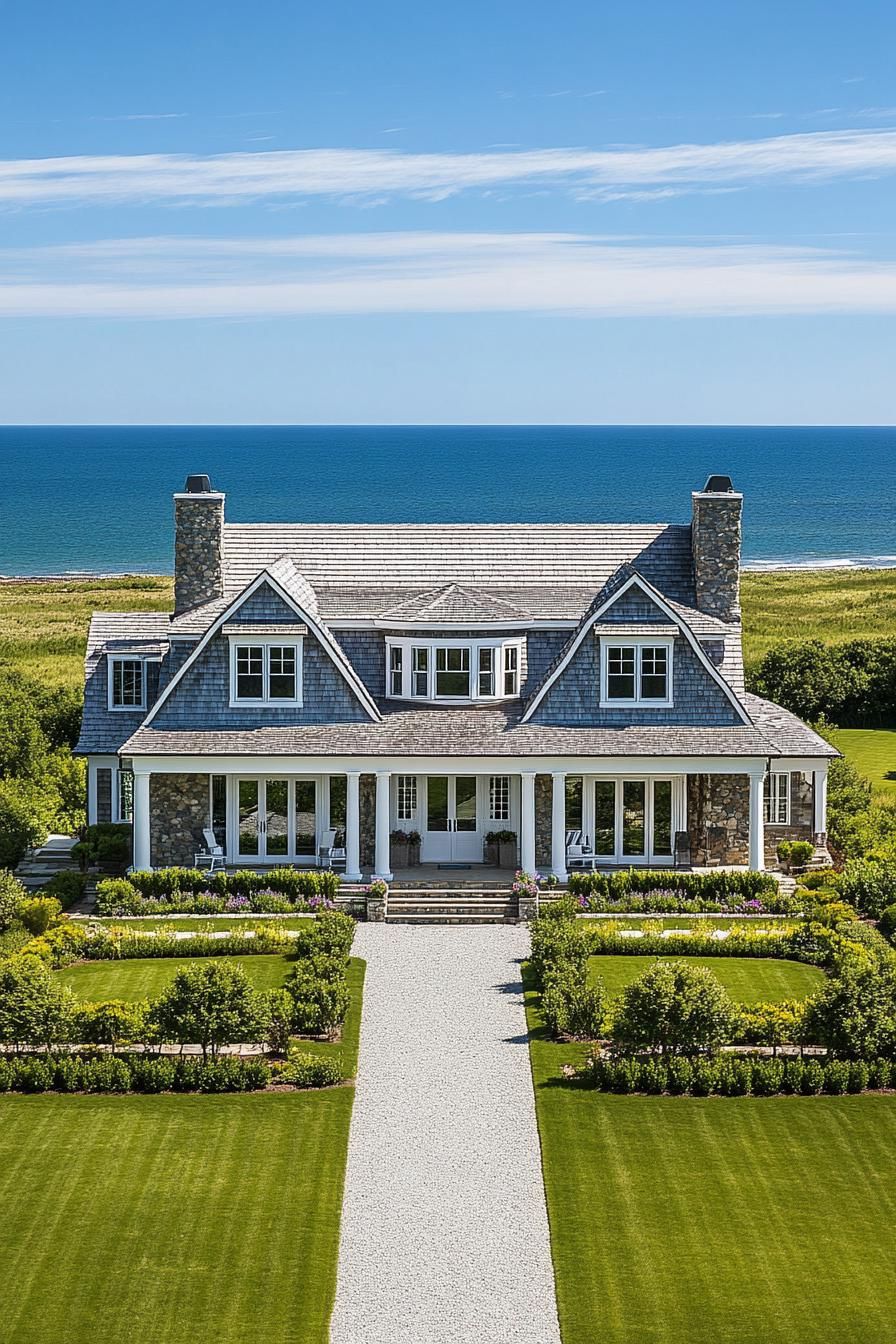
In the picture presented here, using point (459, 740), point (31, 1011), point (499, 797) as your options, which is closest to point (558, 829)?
point (499, 797)

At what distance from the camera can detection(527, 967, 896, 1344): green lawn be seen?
18.2 m

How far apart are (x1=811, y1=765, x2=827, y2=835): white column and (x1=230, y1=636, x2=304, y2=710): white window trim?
39.3ft

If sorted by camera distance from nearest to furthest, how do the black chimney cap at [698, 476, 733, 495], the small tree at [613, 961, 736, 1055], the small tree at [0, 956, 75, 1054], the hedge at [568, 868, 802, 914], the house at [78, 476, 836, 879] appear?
the small tree at [613, 961, 736, 1055] < the small tree at [0, 956, 75, 1054] < the hedge at [568, 868, 802, 914] < the house at [78, 476, 836, 879] < the black chimney cap at [698, 476, 733, 495]

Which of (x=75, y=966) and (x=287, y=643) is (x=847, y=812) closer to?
(x=287, y=643)

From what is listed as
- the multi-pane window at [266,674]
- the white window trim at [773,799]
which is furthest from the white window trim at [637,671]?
the multi-pane window at [266,674]

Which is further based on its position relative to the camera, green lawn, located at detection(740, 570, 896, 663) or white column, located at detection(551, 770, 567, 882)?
green lawn, located at detection(740, 570, 896, 663)

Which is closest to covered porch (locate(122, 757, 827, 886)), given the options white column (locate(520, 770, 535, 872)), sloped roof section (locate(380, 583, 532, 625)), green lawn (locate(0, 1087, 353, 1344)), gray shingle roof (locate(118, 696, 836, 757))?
white column (locate(520, 770, 535, 872))

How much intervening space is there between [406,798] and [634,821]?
513cm

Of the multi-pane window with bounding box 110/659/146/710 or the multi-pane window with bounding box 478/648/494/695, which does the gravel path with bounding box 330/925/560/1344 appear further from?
the multi-pane window with bounding box 110/659/146/710

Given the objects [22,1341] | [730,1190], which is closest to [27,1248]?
[22,1341]

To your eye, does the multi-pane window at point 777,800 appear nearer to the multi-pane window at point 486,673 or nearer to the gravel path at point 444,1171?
the multi-pane window at point 486,673

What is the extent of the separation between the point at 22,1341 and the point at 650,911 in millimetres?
19421

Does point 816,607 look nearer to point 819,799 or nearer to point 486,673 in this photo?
point 819,799

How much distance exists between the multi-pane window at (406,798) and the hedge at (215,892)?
315cm
